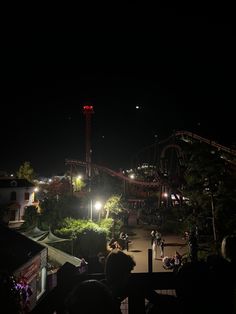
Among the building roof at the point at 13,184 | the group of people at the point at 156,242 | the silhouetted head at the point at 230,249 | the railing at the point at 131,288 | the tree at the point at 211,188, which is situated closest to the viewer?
the railing at the point at 131,288

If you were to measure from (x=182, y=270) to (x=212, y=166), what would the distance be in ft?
30.2

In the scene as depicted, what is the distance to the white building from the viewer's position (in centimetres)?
3859

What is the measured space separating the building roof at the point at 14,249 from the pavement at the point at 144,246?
563 centimetres

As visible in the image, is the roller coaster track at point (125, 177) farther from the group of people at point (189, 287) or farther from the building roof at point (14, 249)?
the group of people at point (189, 287)

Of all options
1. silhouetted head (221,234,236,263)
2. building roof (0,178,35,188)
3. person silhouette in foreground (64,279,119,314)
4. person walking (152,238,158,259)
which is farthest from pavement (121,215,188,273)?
building roof (0,178,35,188)

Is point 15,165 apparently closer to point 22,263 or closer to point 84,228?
point 84,228

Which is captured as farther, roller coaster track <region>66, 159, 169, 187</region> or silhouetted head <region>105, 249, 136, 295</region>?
roller coaster track <region>66, 159, 169, 187</region>

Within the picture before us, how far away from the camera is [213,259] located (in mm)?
2723

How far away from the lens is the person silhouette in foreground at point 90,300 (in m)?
1.96

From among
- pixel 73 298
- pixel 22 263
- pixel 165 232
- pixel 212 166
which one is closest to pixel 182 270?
pixel 73 298

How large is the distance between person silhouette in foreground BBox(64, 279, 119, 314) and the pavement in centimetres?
1309

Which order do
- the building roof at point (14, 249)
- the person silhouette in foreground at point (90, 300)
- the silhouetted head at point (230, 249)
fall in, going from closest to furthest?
the person silhouette in foreground at point (90, 300)
the silhouetted head at point (230, 249)
the building roof at point (14, 249)

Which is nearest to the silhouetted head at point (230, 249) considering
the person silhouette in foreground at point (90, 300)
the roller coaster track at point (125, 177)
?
the person silhouette in foreground at point (90, 300)

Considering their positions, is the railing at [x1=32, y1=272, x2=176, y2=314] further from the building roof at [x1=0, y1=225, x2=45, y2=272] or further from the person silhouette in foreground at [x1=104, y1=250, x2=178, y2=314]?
the building roof at [x1=0, y1=225, x2=45, y2=272]
